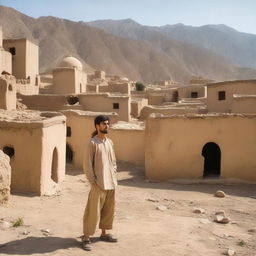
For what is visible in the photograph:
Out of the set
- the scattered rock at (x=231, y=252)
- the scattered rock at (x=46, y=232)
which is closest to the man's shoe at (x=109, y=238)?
the scattered rock at (x=46, y=232)

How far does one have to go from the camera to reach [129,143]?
53.0 feet

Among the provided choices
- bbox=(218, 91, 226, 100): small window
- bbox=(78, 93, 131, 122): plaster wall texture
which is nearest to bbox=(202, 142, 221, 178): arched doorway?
bbox=(218, 91, 226, 100): small window

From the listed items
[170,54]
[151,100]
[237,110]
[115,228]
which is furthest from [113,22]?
[115,228]

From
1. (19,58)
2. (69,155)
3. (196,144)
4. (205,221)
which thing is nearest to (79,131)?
(69,155)

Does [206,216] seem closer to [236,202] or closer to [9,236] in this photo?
[236,202]

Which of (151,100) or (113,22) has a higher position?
(113,22)

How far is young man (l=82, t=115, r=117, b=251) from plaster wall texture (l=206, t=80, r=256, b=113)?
51.9ft

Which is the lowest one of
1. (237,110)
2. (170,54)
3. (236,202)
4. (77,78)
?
(236,202)

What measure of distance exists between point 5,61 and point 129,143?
14901 mm

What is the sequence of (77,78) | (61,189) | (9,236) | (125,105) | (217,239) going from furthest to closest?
(77,78) < (125,105) < (61,189) < (217,239) < (9,236)

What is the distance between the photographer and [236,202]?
988cm

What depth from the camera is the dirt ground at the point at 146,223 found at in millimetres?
5695

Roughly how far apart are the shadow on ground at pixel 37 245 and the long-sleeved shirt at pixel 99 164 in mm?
955

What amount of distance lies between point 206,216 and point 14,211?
385 centimetres
